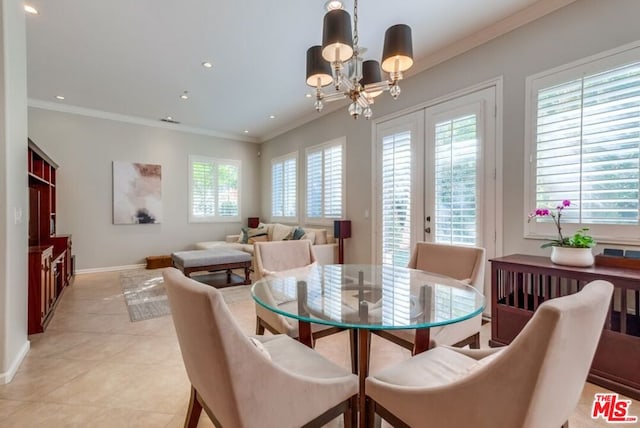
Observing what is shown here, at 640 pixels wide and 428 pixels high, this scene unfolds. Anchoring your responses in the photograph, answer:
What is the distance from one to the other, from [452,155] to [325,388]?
290 centimetres

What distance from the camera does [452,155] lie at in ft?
10.9

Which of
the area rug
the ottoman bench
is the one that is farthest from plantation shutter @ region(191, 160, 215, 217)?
the ottoman bench

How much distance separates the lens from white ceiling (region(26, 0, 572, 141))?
2650 mm

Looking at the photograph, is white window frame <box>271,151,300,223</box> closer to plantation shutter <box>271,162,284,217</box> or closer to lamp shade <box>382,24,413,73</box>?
plantation shutter <box>271,162,284,217</box>

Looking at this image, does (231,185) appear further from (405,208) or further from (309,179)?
(405,208)

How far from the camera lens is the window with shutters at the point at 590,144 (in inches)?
86.4

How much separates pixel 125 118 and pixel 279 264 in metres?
5.11

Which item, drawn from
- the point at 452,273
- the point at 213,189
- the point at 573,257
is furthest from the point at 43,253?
the point at 573,257

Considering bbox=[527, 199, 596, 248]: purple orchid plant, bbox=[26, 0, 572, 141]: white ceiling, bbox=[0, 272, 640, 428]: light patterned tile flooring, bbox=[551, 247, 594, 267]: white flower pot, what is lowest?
Result: bbox=[0, 272, 640, 428]: light patterned tile flooring

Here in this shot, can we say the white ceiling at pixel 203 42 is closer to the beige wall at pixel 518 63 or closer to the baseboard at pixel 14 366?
the beige wall at pixel 518 63

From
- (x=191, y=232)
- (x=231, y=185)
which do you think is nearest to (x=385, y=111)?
(x=231, y=185)

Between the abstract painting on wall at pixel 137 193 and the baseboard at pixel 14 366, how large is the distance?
3.69 metres

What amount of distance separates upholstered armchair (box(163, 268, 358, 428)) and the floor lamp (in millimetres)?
3384

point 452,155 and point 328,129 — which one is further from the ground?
point 328,129
